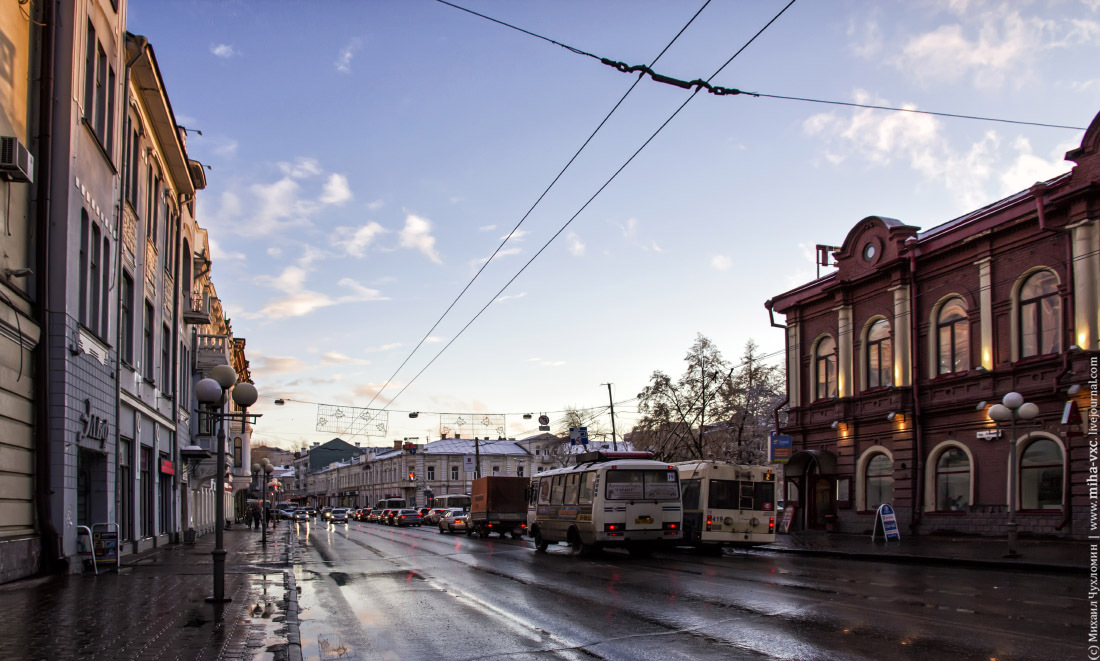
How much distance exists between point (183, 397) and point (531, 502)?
1318 cm

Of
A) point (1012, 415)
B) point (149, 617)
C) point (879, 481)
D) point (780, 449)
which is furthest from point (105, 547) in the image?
point (879, 481)

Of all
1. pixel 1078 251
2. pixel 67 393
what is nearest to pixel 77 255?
pixel 67 393

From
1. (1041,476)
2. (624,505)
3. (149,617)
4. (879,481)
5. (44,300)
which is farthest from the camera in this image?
(879,481)

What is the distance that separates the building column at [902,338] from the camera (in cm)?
2952

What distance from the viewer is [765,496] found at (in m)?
26.0

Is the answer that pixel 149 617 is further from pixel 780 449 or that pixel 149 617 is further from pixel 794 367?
pixel 794 367

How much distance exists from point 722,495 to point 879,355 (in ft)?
30.9

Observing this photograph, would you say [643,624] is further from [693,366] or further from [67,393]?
[693,366]

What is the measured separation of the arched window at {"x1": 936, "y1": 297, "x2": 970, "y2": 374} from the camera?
Answer: 90.4 feet

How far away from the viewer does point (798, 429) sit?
3525cm

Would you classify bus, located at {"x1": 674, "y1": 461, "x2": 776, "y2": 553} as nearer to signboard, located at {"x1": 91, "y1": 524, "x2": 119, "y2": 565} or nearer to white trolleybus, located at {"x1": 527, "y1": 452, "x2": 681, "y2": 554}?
white trolleybus, located at {"x1": 527, "y1": 452, "x2": 681, "y2": 554}

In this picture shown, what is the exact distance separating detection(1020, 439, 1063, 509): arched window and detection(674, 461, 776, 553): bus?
6.57m

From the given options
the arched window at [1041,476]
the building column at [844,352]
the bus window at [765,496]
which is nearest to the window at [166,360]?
the bus window at [765,496]

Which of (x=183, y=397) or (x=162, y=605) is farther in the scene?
(x=183, y=397)
